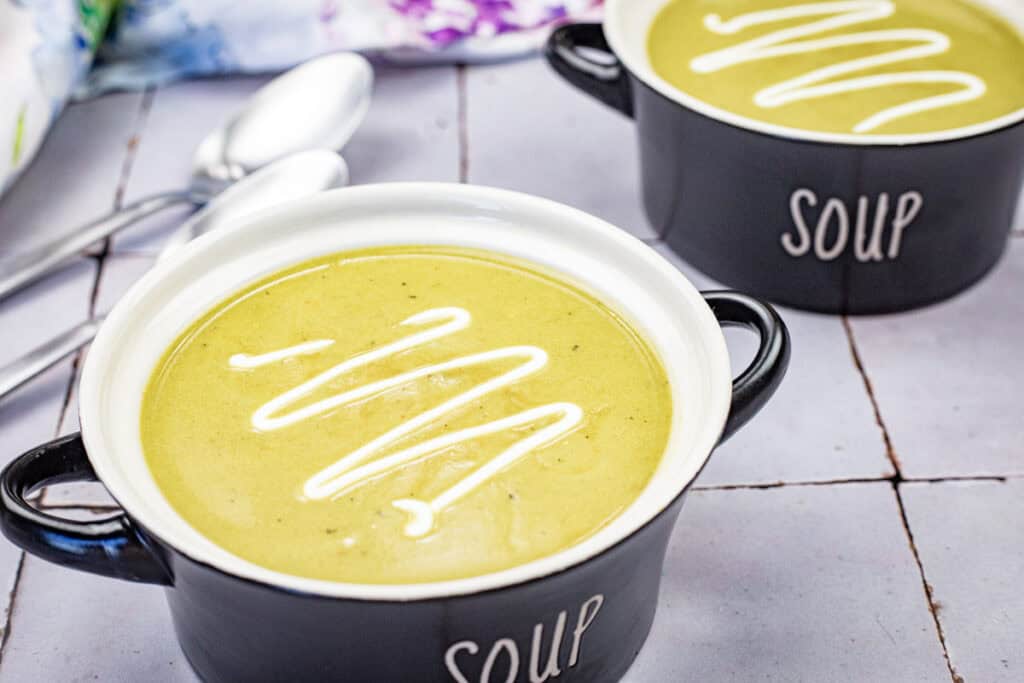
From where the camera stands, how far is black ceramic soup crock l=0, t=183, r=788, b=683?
660 mm

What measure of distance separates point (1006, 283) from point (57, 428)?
2.48 ft

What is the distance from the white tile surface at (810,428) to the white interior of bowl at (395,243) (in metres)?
0.18

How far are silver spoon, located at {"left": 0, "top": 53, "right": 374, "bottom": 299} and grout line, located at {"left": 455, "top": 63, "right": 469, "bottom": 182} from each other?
0.32 ft

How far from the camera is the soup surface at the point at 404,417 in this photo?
2.38 feet

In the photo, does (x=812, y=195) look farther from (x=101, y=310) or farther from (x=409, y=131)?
(x=101, y=310)

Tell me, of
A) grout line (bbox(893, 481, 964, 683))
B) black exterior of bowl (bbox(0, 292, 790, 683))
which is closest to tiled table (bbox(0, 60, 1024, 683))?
grout line (bbox(893, 481, 964, 683))

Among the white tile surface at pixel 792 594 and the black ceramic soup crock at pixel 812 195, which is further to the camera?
the black ceramic soup crock at pixel 812 195

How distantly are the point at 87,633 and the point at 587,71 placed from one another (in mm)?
593

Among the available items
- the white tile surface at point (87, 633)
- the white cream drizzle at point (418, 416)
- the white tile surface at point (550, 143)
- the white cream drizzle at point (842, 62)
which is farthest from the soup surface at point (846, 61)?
the white tile surface at point (87, 633)

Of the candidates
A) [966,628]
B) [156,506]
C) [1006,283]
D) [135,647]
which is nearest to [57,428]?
[135,647]

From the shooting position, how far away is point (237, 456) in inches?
30.4

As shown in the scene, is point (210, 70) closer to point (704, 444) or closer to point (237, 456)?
point (237, 456)

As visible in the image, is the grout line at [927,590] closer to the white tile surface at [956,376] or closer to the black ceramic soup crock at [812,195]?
the white tile surface at [956,376]

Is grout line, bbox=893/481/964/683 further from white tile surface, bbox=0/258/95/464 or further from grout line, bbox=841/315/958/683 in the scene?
white tile surface, bbox=0/258/95/464
